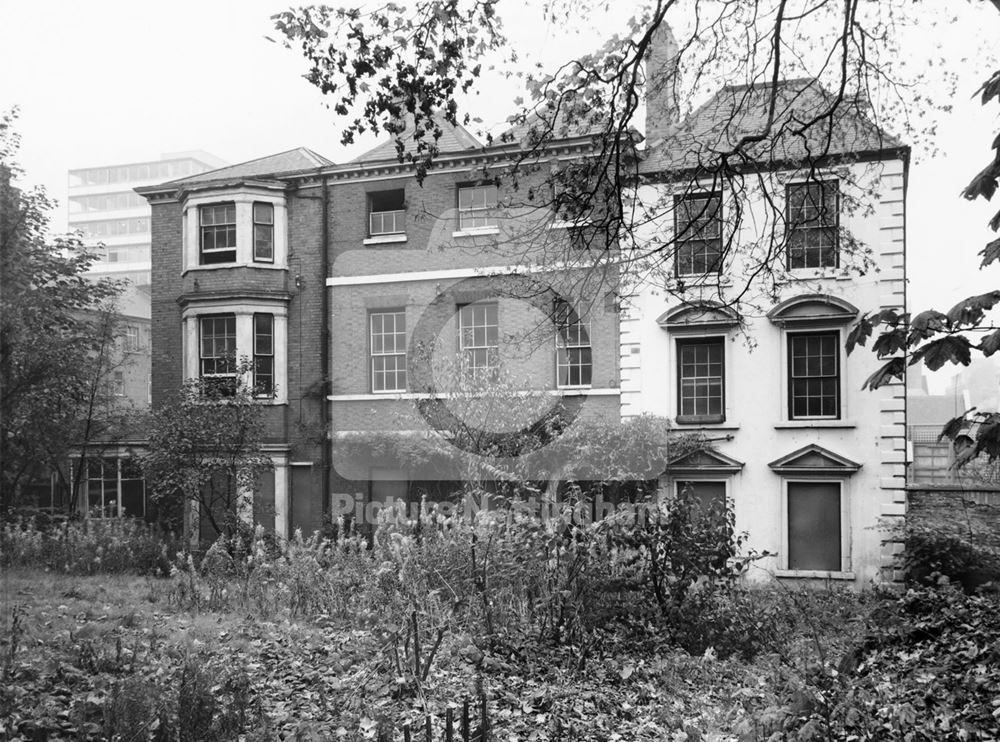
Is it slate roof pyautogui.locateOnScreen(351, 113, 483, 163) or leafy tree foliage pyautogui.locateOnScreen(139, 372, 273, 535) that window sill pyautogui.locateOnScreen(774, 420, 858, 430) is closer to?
slate roof pyautogui.locateOnScreen(351, 113, 483, 163)

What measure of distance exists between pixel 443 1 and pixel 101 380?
12.7ft

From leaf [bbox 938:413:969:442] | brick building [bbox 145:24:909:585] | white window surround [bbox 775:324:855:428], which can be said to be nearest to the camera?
leaf [bbox 938:413:969:442]

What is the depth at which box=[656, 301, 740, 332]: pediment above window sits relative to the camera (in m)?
6.66

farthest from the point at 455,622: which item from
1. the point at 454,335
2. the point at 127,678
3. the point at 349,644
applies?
the point at 454,335

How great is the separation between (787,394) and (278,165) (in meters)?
5.40

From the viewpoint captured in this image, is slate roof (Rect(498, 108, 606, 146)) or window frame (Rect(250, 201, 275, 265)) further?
window frame (Rect(250, 201, 275, 265))

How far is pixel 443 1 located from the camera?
4.98 meters

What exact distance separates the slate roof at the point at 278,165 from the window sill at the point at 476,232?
145 centimetres

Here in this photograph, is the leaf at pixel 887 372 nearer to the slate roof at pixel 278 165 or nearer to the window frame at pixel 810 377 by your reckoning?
the window frame at pixel 810 377

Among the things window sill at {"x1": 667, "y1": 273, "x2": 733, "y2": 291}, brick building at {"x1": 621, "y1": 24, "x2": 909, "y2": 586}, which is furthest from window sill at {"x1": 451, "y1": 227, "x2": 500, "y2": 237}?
window sill at {"x1": 667, "y1": 273, "x2": 733, "y2": 291}

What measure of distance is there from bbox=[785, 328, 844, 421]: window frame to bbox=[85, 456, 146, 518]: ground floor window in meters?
6.11

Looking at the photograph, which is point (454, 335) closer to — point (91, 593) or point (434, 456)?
point (434, 456)

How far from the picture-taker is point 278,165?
23.7ft

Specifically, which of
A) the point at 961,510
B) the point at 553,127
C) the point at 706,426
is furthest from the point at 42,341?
the point at 961,510
